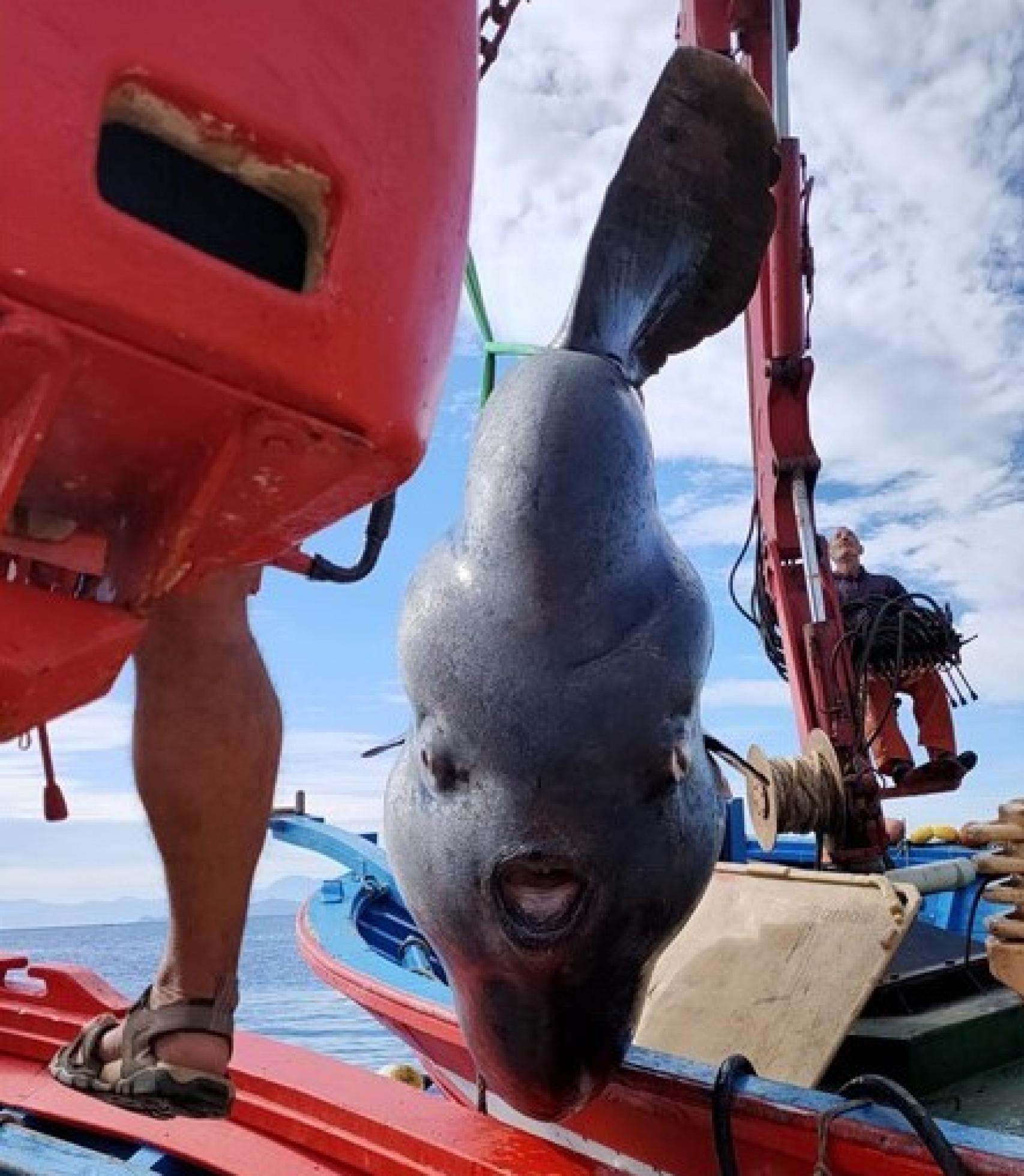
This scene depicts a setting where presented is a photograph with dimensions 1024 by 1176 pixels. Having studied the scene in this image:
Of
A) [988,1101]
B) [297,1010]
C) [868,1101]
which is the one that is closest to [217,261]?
[868,1101]

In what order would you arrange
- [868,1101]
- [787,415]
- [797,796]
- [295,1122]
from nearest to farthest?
1. [868,1101]
2. [295,1122]
3. [797,796]
4. [787,415]

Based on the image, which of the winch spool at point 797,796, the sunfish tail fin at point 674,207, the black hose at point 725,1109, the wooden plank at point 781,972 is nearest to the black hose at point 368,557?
the sunfish tail fin at point 674,207

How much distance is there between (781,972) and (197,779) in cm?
160

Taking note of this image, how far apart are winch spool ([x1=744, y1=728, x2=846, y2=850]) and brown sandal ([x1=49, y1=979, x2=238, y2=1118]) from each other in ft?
10.6

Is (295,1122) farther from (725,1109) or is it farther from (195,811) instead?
(195,811)

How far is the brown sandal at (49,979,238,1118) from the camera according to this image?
148 centimetres

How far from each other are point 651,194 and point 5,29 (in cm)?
176

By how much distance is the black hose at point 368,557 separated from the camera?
165 cm

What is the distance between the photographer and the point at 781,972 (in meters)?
2.57

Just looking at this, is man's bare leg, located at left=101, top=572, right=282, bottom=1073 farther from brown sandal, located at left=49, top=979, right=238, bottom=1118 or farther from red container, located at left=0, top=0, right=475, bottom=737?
red container, located at left=0, top=0, right=475, bottom=737

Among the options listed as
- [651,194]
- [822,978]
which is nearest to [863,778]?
[822,978]

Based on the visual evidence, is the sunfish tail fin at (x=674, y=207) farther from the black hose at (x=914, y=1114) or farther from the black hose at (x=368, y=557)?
A: the black hose at (x=914, y=1114)

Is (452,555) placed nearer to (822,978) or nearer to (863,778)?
(822,978)

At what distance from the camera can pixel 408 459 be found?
0.88 meters
